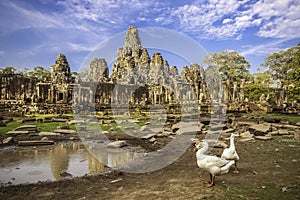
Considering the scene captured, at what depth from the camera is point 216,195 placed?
4645mm

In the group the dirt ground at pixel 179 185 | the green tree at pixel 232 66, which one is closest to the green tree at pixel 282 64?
the green tree at pixel 232 66

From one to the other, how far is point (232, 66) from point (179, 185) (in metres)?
48.0

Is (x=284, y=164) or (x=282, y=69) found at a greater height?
(x=282, y=69)

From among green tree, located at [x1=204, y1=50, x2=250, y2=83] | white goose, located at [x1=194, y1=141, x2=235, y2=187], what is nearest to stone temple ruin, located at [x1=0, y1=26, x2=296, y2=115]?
green tree, located at [x1=204, y1=50, x2=250, y2=83]

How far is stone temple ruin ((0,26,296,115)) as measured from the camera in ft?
103

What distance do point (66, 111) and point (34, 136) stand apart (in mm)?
18311

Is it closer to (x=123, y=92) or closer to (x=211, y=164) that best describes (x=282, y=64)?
(x=123, y=92)

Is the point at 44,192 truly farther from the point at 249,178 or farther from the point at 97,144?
the point at 97,144

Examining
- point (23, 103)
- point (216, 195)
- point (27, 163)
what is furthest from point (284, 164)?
point (23, 103)

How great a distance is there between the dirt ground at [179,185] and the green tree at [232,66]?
147 feet

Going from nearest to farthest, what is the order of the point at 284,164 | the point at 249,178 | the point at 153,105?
the point at 249,178 → the point at 284,164 → the point at 153,105

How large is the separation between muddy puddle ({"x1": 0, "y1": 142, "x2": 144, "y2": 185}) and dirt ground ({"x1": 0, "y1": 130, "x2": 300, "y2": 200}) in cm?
69

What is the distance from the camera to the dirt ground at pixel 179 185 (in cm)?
477

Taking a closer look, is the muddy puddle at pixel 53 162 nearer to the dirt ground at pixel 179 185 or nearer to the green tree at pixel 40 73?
the dirt ground at pixel 179 185
